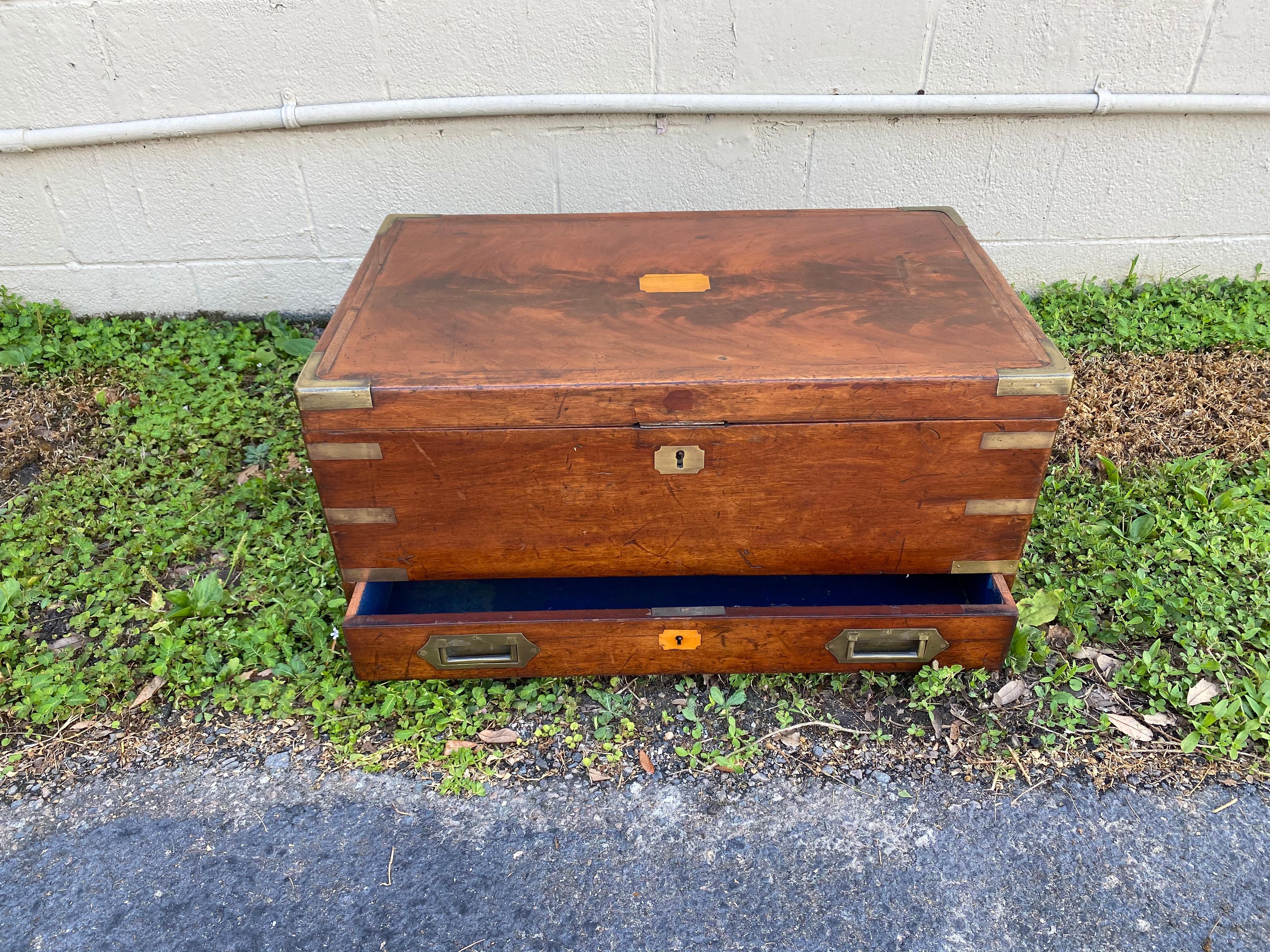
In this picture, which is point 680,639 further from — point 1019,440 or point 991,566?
point 1019,440

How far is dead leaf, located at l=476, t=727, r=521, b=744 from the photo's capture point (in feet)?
6.40

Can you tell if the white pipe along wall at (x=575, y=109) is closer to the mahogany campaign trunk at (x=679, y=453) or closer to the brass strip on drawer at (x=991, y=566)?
the mahogany campaign trunk at (x=679, y=453)

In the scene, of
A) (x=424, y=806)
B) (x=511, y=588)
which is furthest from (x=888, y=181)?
(x=424, y=806)

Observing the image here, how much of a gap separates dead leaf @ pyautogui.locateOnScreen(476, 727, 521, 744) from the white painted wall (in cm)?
188

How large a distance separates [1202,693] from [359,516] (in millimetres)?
1909

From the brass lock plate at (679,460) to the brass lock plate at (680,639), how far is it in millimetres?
373

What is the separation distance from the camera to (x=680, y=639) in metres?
1.95

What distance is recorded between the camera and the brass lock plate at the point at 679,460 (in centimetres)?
175

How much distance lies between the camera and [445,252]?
7.16 feet

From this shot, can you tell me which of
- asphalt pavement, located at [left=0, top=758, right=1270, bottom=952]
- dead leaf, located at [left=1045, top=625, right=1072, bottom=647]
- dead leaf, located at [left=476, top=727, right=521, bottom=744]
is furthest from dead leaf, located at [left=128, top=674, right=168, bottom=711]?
dead leaf, located at [left=1045, top=625, right=1072, bottom=647]

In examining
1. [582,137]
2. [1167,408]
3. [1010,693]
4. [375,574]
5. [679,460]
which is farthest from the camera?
[582,137]

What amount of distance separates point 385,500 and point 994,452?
1235 millimetres

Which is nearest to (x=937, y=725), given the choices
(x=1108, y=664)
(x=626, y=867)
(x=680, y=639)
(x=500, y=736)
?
(x=1108, y=664)

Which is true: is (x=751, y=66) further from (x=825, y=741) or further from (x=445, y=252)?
(x=825, y=741)
